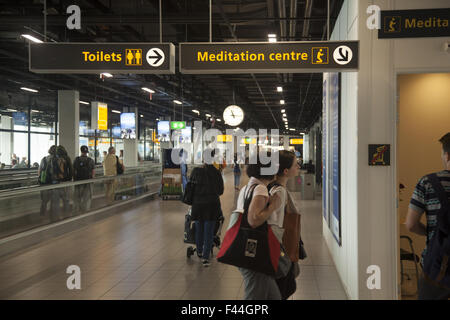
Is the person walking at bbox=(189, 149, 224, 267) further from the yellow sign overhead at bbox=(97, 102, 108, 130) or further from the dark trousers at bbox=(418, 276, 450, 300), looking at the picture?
the yellow sign overhead at bbox=(97, 102, 108, 130)

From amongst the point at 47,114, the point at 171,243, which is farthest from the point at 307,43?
the point at 47,114

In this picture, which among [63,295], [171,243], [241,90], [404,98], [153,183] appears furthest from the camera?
[241,90]

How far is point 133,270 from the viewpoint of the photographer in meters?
6.22

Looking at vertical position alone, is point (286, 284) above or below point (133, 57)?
below

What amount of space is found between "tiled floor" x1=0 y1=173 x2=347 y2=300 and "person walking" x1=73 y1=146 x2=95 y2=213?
27.8 inches

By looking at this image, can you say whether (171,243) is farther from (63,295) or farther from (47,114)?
(47,114)

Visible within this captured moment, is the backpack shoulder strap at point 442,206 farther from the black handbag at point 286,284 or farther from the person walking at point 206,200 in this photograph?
the person walking at point 206,200

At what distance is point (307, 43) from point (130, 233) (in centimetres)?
609

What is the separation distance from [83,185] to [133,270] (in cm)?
447

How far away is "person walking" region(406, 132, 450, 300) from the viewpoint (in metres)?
2.71

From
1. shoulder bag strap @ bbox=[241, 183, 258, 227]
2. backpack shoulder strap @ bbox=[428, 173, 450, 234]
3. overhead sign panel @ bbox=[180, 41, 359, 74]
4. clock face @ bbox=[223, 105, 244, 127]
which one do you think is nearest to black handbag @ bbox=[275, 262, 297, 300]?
shoulder bag strap @ bbox=[241, 183, 258, 227]

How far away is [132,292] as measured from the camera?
523cm

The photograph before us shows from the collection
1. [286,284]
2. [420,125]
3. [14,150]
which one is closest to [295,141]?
[14,150]

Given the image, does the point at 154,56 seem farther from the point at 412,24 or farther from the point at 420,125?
the point at 420,125
